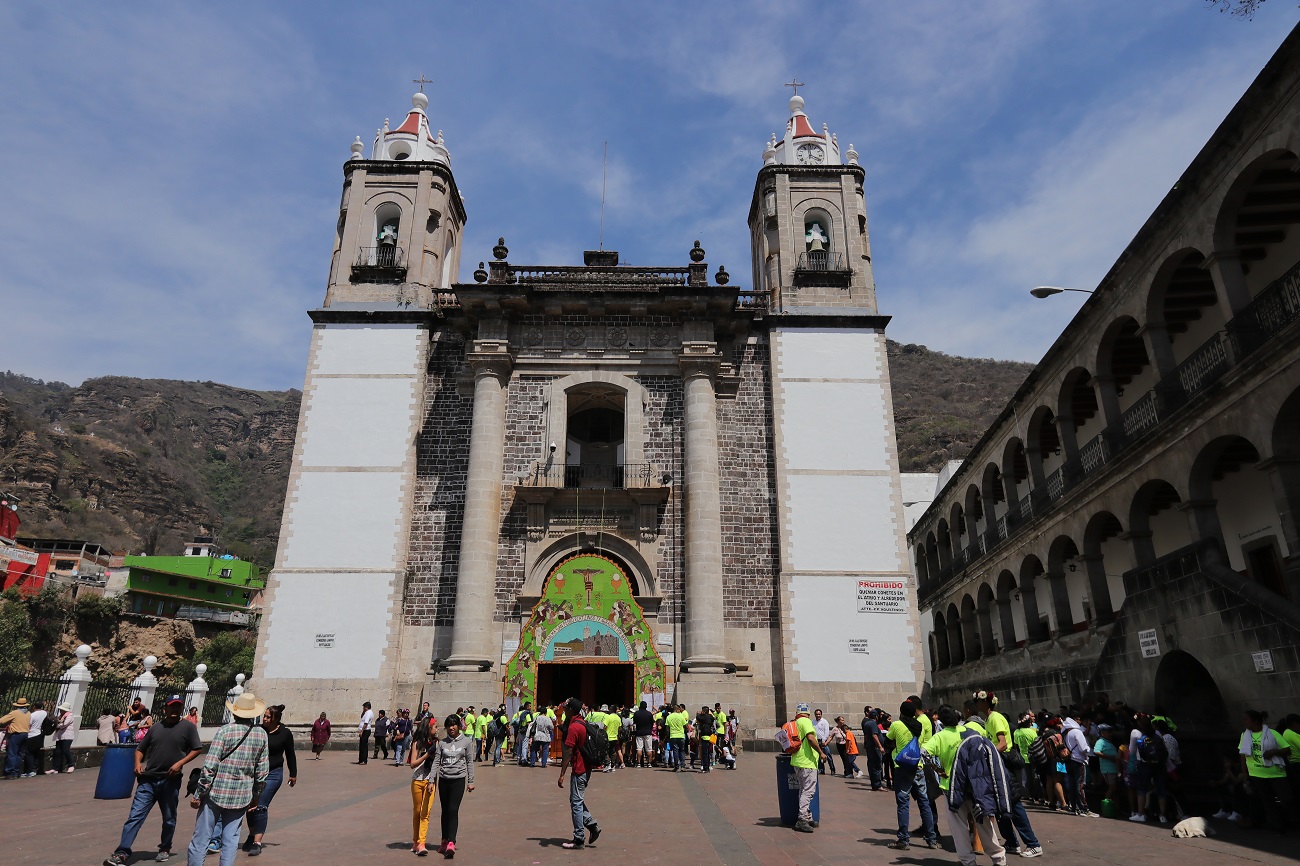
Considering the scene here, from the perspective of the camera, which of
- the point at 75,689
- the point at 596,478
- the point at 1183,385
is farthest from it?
the point at 596,478

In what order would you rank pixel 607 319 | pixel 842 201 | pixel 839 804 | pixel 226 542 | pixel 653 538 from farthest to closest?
pixel 226 542 < pixel 842 201 < pixel 607 319 < pixel 653 538 < pixel 839 804

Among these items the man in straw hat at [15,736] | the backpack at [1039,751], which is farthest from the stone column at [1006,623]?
the man in straw hat at [15,736]

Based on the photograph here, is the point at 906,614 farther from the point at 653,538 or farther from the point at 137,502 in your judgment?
the point at 137,502

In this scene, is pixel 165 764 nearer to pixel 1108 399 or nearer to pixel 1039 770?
pixel 1039 770

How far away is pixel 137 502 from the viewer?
94938 mm

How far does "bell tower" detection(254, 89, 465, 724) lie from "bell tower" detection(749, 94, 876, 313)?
34.2 ft

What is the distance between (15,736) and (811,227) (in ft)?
76.9

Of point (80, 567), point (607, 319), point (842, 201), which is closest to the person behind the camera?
point (607, 319)

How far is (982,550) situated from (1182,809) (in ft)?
52.7

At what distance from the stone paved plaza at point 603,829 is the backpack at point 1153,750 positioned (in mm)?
831

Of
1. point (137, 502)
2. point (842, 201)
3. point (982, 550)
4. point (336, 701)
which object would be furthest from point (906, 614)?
point (137, 502)

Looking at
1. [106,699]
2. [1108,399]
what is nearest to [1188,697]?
[1108,399]

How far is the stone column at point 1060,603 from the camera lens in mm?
19508

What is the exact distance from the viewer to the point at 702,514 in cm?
2202
